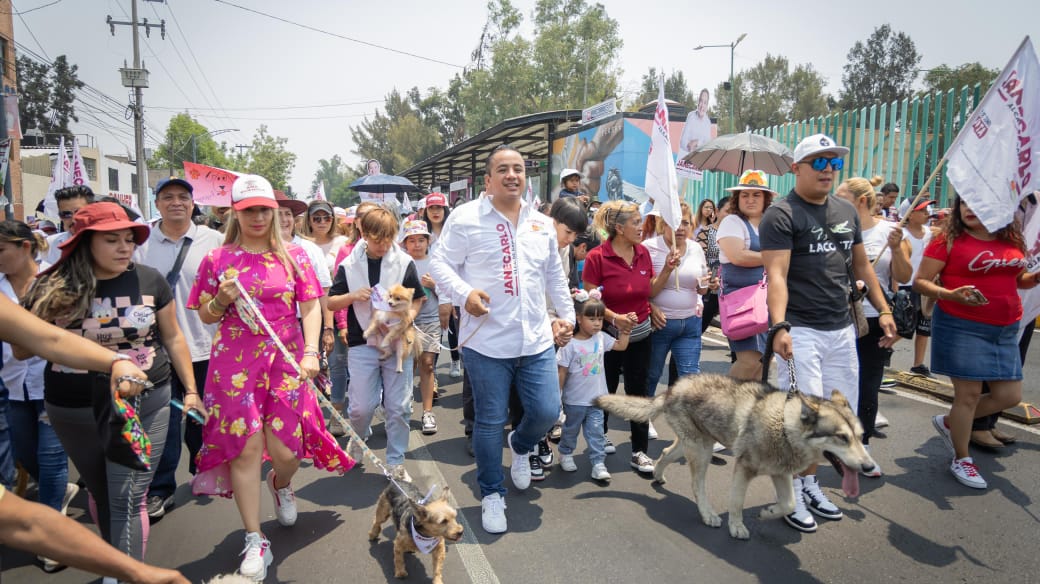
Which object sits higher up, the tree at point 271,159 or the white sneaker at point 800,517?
the tree at point 271,159

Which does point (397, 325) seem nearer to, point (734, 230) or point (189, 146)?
point (734, 230)

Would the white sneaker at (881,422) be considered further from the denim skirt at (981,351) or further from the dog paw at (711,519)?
the dog paw at (711,519)

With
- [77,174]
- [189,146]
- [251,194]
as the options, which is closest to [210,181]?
[77,174]

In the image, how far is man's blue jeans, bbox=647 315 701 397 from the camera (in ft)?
15.6

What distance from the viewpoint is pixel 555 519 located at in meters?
3.82

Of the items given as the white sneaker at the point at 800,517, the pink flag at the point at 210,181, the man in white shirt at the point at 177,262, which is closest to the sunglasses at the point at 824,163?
the white sneaker at the point at 800,517

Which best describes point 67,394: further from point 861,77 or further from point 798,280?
point 861,77

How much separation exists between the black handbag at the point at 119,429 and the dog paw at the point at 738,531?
10.6ft

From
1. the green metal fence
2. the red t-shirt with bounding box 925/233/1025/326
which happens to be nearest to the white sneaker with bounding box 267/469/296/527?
the red t-shirt with bounding box 925/233/1025/326

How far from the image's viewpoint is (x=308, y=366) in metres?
3.39

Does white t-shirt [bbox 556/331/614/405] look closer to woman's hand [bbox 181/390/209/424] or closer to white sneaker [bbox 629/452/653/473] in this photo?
white sneaker [bbox 629/452/653/473]

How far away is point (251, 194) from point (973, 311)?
16.6ft

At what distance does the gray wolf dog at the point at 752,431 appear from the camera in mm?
3152

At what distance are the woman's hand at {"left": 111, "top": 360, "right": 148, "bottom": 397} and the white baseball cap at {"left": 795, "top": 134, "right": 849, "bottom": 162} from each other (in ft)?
12.1
